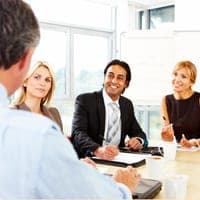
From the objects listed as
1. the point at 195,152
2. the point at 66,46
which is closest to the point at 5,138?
the point at 195,152

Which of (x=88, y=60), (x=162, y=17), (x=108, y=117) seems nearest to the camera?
(x=108, y=117)

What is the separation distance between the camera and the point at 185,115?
297cm

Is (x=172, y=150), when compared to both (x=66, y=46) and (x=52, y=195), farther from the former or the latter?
(x=66, y=46)

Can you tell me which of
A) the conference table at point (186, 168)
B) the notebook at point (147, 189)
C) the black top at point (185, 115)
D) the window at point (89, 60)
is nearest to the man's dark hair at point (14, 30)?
the notebook at point (147, 189)

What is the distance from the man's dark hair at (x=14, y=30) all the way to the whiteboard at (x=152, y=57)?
383 centimetres

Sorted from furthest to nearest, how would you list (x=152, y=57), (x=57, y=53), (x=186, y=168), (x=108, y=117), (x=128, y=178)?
(x=57, y=53) → (x=152, y=57) → (x=108, y=117) → (x=186, y=168) → (x=128, y=178)

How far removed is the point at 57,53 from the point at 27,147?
4.12 m

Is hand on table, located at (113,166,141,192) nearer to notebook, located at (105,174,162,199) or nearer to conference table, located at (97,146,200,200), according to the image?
notebook, located at (105,174,162,199)

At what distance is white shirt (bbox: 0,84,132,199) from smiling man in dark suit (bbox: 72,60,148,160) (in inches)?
59.4

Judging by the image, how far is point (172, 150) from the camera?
205 centimetres

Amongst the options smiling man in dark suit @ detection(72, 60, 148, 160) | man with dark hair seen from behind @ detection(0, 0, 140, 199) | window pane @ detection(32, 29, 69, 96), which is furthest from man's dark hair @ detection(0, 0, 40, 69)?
window pane @ detection(32, 29, 69, 96)

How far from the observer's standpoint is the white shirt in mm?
667

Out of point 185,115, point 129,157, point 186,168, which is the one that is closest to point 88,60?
point 185,115

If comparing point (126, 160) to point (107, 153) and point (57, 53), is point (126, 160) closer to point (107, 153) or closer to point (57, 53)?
point (107, 153)
